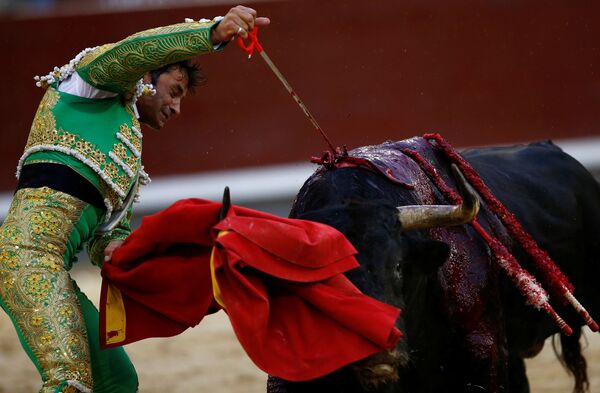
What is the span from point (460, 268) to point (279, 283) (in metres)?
0.79

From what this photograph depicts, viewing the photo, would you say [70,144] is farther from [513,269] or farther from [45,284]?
[513,269]

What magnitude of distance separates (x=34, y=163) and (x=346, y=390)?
39.4 inches

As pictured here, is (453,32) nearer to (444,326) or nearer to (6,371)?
(6,371)

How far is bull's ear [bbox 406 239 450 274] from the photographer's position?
10.3 feet

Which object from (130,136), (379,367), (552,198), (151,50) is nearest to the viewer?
(379,367)

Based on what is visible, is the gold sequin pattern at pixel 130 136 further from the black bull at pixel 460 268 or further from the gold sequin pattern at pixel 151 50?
the black bull at pixel 460 268

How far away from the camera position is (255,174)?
8305 mm

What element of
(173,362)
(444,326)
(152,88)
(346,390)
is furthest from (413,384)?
(173,362)

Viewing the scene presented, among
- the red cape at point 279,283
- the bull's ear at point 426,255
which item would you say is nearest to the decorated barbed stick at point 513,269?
the bull's ear at point 426,255

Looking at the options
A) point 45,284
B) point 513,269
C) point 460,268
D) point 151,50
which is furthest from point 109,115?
point 513,269

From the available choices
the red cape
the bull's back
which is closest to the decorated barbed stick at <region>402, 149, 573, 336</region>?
the bull's back

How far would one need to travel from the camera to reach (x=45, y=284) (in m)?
2.91

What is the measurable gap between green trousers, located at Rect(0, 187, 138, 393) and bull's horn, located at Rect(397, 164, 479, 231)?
0.83 meters

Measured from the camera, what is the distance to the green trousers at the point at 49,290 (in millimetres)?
2865
